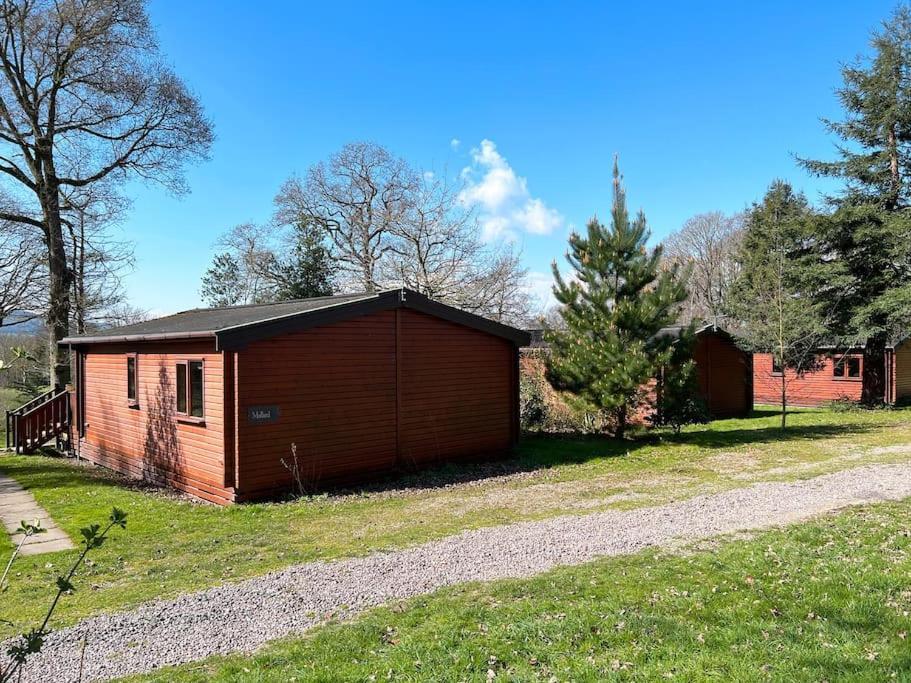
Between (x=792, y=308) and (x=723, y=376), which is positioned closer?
(x=792, y=308)

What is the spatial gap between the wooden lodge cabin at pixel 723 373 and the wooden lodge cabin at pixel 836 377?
375 centimetres

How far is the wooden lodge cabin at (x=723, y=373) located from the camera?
20.9 metres

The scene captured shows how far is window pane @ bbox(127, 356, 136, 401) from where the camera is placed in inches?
473

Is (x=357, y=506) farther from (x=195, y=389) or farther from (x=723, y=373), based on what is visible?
(x=723, y=373)

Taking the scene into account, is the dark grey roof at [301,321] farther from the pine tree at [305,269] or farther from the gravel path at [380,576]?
the pine tree at [305,269]

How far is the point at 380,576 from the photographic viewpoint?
549 cm

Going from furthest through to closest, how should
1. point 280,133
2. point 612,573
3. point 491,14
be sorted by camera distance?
point 280,133, point 491,14, point 612,573

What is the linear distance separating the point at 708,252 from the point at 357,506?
41.8 meters

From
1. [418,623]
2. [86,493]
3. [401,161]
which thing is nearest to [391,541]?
[418,623]

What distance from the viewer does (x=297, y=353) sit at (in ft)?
32.1

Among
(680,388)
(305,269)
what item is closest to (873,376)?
(680,388)

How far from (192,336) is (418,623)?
678 centimetres

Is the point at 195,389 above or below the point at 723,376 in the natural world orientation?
above

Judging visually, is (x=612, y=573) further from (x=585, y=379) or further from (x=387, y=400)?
(x=585, y=379)
